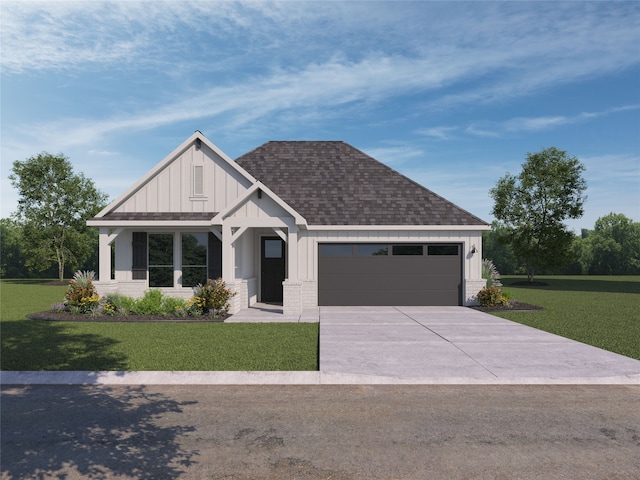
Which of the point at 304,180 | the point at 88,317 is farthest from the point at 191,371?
the point at 304,180

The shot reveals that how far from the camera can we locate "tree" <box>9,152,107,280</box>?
42.5m

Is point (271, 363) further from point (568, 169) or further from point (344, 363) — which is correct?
point (568, 169)

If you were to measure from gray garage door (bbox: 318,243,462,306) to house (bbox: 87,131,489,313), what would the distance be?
41 millimetres

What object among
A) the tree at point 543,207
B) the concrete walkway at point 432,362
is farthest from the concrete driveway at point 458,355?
the tree at point 543,207

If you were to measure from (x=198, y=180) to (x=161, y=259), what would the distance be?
3385 millimetres

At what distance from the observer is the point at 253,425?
19.5 feet

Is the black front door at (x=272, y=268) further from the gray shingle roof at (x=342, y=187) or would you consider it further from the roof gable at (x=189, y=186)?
the roof gable at (x=189, y=186)

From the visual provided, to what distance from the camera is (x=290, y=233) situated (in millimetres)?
17109

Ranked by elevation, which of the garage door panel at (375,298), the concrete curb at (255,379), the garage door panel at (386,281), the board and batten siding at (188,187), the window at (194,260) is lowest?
the concrete curb at (255,379)

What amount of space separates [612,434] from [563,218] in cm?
3897

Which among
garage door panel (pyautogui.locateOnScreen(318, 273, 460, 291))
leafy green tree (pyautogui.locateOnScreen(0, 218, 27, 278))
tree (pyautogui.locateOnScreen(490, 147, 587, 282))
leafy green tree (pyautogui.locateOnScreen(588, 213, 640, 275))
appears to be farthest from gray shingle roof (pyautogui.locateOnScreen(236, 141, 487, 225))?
leafy green tree (pyautogui.locateOnScreen(588, 213, 640, 275))

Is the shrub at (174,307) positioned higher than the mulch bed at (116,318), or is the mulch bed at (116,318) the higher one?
the shrub at (174,307)

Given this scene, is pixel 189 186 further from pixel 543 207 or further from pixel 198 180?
pixel 543 207

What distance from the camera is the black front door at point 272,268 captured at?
20.8m
